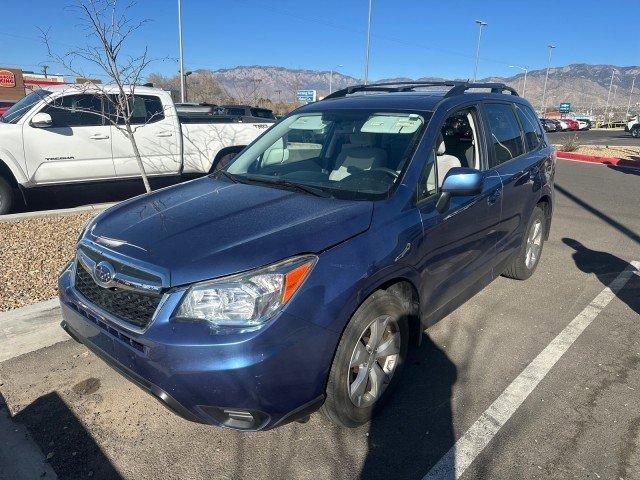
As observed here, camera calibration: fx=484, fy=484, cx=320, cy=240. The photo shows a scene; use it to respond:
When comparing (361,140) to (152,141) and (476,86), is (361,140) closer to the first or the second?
(476,86)

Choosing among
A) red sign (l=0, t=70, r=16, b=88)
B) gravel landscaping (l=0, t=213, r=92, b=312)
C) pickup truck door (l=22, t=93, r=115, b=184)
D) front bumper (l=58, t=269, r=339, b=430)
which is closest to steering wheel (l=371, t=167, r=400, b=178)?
front bumper (l=58, t=269, r=339, b=430)

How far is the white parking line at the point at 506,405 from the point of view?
2496 mm

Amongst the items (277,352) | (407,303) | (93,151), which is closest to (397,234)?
(407,303)

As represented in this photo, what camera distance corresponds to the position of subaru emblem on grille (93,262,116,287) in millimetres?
2391

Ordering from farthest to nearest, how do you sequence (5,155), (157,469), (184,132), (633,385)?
(184,132) → (5,155) → (633,385) → (157,469)

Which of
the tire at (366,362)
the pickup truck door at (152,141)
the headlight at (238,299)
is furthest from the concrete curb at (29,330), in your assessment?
the pickup truck door at (152,141)

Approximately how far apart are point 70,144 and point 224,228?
235 inches

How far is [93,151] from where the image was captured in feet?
24.6

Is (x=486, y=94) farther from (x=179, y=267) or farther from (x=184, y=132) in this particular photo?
(x=184, y=132)

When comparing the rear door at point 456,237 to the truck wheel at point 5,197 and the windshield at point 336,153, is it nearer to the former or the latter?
the windshield at point 336,153

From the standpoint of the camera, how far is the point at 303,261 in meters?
2.26

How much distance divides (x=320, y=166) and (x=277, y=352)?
1.72m

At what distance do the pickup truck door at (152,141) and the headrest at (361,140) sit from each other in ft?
17.2

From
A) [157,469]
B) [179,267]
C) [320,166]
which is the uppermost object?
[320,166]
